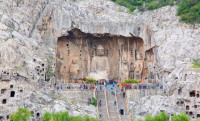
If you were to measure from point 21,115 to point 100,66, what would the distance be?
31.6 metres

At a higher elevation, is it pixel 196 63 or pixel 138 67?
pixel 196 63

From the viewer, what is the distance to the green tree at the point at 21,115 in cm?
4366

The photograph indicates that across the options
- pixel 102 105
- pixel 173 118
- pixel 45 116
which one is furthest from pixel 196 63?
pixel 45 116

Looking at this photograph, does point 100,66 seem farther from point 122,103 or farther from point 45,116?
point 45,116

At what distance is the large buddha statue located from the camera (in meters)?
72.2

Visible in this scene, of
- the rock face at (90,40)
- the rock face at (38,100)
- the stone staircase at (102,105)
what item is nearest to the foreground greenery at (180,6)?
the rock face at (90,40)

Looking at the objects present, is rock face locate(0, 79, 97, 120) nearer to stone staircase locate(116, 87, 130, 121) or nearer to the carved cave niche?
stone staircase locate(116, 87, 130, 121)

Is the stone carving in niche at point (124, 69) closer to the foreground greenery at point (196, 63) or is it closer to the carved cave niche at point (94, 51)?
the carved cave niche at point (94, 51)

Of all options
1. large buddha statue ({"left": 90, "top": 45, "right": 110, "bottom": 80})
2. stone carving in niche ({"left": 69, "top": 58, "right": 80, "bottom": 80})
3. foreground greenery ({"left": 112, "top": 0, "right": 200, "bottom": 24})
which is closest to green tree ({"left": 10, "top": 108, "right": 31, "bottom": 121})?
stone carving in niche ({"left": 69, "top": 58, "right": 80, "bottom": 80})

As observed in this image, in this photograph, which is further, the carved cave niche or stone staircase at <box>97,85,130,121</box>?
the carved cave niche

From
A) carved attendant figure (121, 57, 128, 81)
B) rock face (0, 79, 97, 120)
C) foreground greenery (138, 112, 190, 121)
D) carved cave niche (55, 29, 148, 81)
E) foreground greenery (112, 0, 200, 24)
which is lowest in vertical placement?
foreground greenery (138, 112, 190, 121)

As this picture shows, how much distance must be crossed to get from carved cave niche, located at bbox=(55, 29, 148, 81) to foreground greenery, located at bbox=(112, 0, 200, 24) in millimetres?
8329

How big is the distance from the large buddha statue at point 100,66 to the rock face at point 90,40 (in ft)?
2.45

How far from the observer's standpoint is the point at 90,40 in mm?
72625
